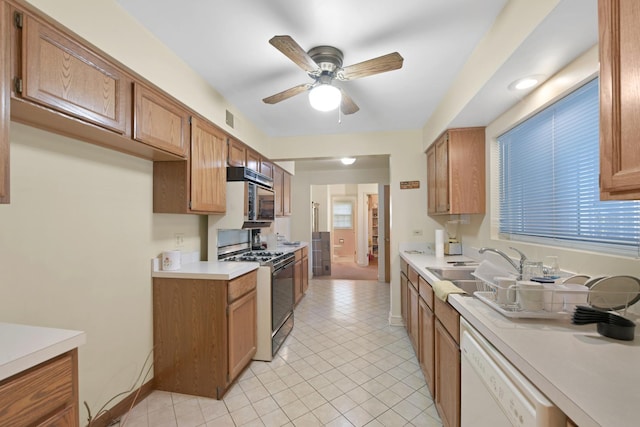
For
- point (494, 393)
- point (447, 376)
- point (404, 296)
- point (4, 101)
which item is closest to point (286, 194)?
point (404, 296)

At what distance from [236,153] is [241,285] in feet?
4.65

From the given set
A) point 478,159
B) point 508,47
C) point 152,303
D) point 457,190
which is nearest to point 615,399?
point 508,47

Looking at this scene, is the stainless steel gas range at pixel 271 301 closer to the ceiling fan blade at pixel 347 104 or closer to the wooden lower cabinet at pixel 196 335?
the wooden lower cabinet at pixel 196 335

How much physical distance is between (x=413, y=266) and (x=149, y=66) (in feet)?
8.13

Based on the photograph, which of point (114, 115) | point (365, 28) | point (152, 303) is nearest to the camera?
point (114, 115)

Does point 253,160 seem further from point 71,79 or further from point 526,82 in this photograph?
point 526,82

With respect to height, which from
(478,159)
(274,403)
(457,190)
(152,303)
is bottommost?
(274,403)

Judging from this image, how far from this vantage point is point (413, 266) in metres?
2.49

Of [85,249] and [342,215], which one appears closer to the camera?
[85,249]

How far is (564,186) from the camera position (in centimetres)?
162

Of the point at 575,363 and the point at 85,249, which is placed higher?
the point at 85,249

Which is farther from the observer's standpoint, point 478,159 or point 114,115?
point 478,159

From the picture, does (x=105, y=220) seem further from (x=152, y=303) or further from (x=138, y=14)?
(x=138, y=14)

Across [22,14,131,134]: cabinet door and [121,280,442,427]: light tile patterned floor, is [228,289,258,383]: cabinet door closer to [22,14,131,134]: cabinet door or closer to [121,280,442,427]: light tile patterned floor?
[121,280,442,427]: light tile patterned floor
